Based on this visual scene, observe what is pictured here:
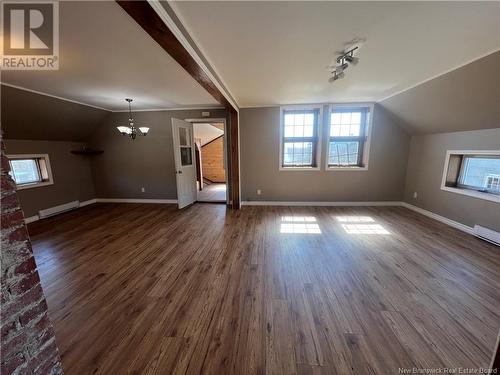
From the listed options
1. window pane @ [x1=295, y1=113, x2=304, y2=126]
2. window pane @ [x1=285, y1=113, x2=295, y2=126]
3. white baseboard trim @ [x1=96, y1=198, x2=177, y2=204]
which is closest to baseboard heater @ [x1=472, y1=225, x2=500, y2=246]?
window pane @ [x1=295, y1=113, x2=304, y2=126]

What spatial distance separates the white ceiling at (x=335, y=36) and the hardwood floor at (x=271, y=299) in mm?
2389

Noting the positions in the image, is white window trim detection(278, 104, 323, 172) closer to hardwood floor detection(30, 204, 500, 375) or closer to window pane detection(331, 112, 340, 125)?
window pane detection(331, 112, 340, 125)

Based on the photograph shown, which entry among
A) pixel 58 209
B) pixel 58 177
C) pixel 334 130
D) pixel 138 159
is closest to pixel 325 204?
pixel 334 130

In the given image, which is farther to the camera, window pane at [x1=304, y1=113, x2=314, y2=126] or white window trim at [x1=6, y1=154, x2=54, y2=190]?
window pane at [x1=304, y1=113, x2=314, y2=126]

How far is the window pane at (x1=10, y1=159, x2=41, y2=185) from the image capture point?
378cm

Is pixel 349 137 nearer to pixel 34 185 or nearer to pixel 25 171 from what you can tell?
pixel 34 185

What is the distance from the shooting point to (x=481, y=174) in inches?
121

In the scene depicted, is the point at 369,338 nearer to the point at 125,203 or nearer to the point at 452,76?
the point at 452,76

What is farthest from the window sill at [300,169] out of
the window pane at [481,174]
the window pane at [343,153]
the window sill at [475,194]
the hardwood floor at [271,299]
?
the window pane at [481,174]

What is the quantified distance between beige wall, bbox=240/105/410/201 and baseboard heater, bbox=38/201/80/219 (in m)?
4.18

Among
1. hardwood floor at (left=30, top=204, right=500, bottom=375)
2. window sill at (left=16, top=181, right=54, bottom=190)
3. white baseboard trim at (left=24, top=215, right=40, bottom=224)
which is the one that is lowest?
hardwood floor at (left=30, top=204, right=500, bottom=375)

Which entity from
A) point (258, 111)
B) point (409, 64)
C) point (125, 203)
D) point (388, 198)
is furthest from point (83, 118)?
point (388, 198)

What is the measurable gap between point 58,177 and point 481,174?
8293 mm

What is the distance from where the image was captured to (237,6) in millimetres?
1402
